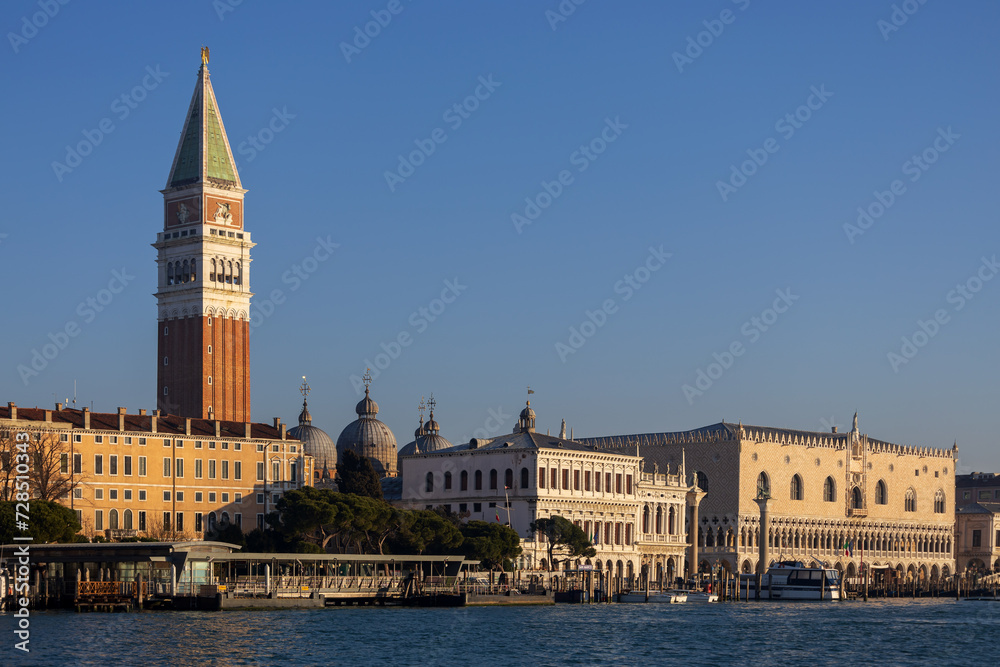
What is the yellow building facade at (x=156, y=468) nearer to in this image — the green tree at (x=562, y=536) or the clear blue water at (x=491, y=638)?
the green tree at (x=562, y=536)

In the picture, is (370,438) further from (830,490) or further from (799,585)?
(799,585)

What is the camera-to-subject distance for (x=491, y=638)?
6103cm

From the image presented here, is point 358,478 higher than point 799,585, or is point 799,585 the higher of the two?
point 358,478

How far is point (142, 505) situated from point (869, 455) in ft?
216

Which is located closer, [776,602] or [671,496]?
[776,602]

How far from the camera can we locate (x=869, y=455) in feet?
440

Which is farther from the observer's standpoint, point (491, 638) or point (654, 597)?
point (654, 597)

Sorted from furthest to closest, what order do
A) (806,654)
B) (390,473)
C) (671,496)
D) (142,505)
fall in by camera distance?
1. (390,473)
2. (671,496)
3. (142,505)
4. (806,654)

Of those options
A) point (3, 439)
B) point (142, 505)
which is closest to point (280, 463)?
point (142, 505)

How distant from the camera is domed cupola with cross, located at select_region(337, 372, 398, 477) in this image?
13188cm

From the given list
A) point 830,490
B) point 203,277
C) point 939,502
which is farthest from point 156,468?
point 939,502

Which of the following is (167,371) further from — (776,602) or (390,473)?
(776,602)

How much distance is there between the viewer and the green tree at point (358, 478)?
9681cm

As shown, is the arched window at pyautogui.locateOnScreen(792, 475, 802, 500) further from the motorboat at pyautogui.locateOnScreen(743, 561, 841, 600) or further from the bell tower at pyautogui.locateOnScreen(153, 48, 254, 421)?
the bell tower at pyautogui.locateOnScreen(153, 48, 254, 421)
